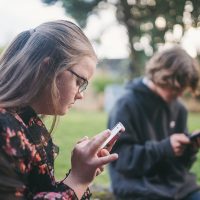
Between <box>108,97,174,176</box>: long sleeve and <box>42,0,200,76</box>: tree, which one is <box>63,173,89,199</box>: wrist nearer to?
<box>108,97,174,176</box>: long sleeve

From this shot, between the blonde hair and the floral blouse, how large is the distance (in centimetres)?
5

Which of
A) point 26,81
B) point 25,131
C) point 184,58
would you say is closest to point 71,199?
point 25,131

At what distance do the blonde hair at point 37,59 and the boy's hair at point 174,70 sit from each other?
4.70 feet

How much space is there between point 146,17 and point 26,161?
2.62 meters

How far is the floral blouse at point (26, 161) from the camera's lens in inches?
48.3

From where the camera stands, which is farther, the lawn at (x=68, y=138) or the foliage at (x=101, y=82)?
the foliage at (x=101, y=82)

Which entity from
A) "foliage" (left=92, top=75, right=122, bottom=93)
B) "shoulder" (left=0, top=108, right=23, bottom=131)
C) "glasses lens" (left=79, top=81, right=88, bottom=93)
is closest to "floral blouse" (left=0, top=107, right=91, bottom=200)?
"shoulder" (left=0, top=108, right=23, bottom=131)

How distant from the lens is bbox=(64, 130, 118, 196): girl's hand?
1343mm

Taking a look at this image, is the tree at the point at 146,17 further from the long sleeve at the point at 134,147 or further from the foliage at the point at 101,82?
the foliage at the point at 101,82

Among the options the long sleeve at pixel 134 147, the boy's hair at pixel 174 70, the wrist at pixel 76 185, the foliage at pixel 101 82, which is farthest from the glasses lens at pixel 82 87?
the foliage at pixel 101 82

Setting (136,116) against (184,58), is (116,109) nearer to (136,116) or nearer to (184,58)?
(136,116)

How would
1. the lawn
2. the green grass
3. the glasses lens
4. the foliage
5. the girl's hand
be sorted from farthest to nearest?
the foliage
the lawn
the green grass
the glasses lens
the girl's hand

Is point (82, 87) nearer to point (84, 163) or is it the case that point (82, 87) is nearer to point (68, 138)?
point (84, 163)

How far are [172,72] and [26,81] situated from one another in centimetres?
160
